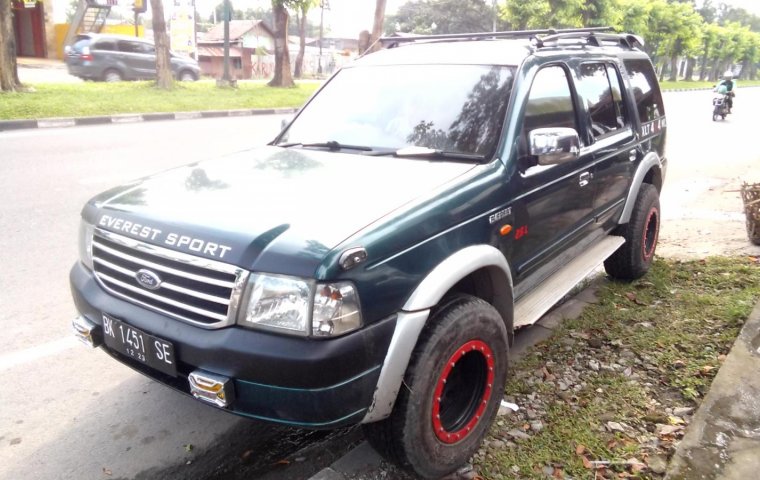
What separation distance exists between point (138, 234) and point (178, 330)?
0.45m

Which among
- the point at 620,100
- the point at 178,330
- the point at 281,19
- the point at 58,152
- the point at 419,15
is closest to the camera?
the point at 178,330

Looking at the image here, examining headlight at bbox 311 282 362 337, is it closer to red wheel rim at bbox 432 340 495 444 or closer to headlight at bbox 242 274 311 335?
headlight at bbox 242 274 311 335

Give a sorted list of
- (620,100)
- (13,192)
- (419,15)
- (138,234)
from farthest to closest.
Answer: (419,15) < (13,192) < (620,100) < (138,234)

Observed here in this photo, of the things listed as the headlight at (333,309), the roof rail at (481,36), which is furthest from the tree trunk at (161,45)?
the headlight at (333,309)

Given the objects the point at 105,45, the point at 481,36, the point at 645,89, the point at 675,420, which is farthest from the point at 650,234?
the point at 105,45

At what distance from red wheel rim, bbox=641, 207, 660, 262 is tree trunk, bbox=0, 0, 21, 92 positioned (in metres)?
14.6

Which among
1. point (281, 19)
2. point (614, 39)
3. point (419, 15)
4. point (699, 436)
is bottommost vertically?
point (699, 436)

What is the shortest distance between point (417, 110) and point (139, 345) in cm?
181

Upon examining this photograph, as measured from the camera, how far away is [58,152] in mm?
9398

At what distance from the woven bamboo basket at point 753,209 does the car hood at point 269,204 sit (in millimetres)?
3917

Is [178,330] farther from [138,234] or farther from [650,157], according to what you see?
[650,157]

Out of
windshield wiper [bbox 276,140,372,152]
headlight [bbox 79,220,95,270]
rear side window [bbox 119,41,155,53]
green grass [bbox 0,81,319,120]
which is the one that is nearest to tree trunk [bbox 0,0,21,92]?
green grass [bbox 0,81,319,120]

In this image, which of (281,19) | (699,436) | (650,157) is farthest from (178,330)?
(281,19)

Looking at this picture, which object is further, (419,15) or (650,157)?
(419,15)
